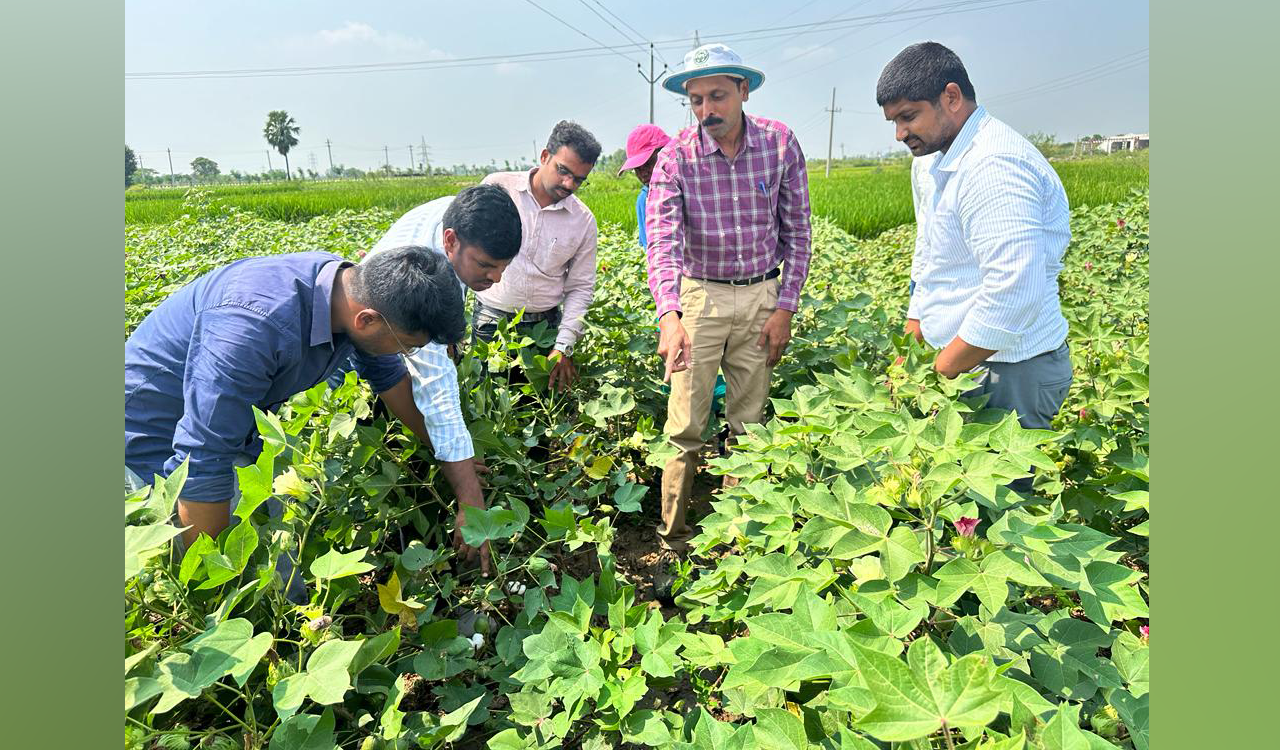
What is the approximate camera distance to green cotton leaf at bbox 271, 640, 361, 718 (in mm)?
1045

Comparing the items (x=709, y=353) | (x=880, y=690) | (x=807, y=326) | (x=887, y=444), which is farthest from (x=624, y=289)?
(x=880, y=690)

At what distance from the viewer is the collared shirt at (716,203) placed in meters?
2.59

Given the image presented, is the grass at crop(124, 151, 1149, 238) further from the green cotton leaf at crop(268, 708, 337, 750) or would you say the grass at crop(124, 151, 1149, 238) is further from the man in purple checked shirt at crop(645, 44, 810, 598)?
the green cotton leaf at crop(268, 708, 337, 750)

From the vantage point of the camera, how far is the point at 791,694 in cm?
129

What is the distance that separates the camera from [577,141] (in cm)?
292

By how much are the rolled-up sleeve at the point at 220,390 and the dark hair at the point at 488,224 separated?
77 centimetres

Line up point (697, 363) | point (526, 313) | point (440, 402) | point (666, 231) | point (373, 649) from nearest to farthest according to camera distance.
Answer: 1. point (373, 649)
2. point (440, 402)
3. point (666, 231)
4. point (697, 363)
5. point (526, 313)

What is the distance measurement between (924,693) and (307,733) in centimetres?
95

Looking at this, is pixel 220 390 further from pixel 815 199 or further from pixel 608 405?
pixel 815 199

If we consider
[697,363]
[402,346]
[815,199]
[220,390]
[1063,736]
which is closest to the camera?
[1063,736]

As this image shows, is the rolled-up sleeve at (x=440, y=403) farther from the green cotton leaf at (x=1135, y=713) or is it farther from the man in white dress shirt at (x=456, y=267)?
the green cotton leaf at (x=1135, y=713)

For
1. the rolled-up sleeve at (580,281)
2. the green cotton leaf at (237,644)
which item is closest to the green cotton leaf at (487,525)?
the green cotton leaf at (237,644)

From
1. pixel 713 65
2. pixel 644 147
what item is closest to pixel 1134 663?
pixel 713 65

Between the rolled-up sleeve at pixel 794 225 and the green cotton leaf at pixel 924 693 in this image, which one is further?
the rolled-up sleeve at pixel 794 225
